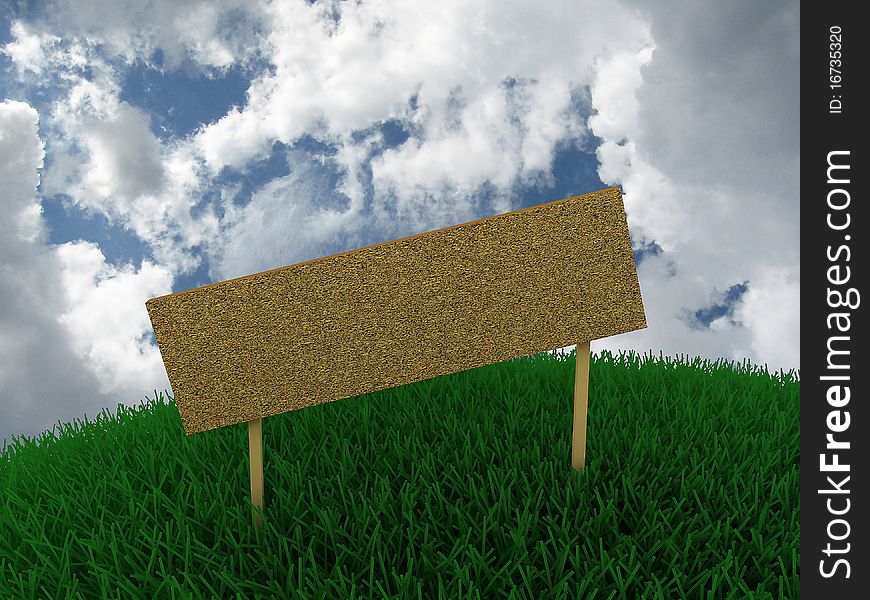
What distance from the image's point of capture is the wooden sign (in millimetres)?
2496

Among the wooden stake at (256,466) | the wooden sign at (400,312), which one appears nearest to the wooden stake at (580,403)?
the wooden sign at (400,312)

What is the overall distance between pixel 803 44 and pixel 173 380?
2.36 m

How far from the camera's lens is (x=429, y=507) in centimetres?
262

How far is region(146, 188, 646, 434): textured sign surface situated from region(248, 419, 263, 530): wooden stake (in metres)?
0.09

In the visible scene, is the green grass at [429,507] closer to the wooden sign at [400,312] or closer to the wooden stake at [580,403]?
the wooden stake at [580,403]

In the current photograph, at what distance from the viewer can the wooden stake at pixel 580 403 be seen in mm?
2748

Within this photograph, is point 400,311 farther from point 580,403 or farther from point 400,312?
point 580,403

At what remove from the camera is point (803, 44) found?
2.07 m

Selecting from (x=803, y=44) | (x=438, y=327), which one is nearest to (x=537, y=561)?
(x=438, y=327)

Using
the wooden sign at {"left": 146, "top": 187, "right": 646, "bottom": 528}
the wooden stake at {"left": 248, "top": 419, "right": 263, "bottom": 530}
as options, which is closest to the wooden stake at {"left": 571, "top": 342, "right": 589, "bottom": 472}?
the wooden sign at {"left": 146, "top": 187, "right": 646, "bottom": 528}

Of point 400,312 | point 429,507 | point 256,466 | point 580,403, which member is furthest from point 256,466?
point 580,403

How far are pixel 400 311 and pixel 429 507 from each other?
2.50ft

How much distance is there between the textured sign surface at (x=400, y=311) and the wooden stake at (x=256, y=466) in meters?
0.09

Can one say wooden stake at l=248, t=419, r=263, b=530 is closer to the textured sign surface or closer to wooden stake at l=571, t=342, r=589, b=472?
the textured sign surface
